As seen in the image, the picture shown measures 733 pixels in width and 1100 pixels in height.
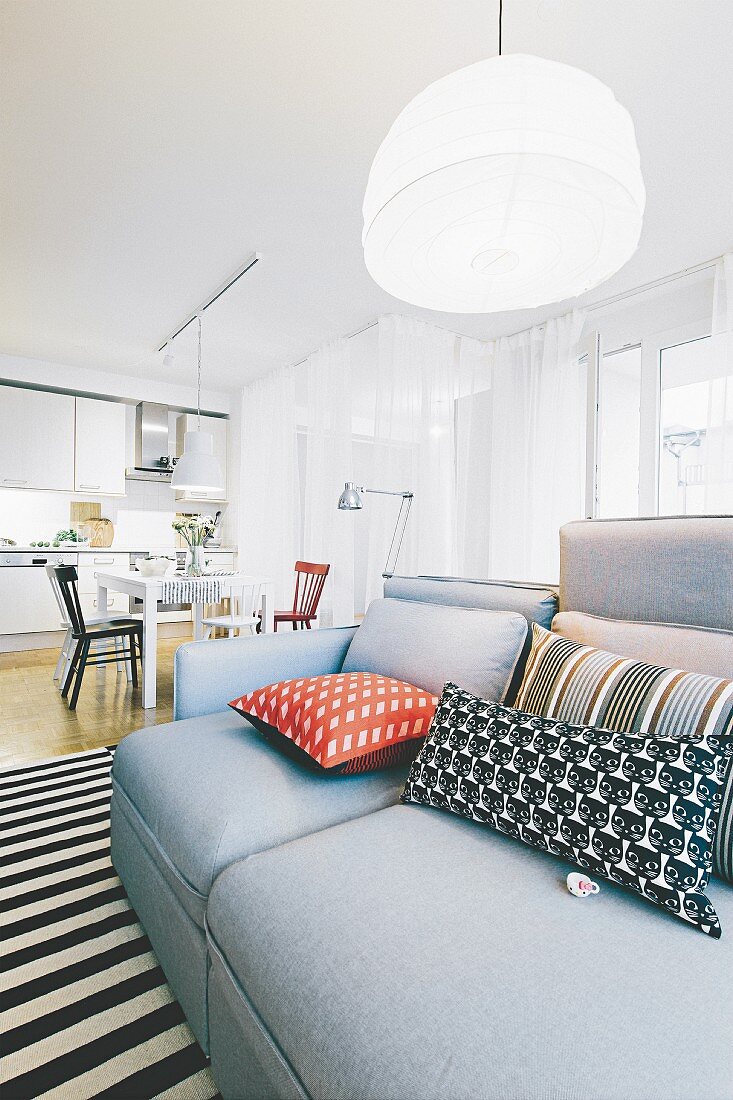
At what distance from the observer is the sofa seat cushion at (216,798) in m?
1.15

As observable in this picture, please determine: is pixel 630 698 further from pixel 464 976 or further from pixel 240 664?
pixel 240 664

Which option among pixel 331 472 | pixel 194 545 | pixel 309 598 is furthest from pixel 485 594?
pixel 331 472

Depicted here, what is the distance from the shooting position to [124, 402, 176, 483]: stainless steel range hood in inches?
245

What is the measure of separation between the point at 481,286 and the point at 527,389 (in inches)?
130

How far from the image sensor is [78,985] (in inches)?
52.9

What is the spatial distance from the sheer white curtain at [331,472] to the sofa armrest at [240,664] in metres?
2.83

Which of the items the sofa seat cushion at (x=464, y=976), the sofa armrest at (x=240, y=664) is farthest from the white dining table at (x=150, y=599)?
the sofa seat cushion at (x=464, y=976)

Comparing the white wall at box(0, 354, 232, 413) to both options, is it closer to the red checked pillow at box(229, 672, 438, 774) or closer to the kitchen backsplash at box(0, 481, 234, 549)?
the kitchen backsplash at box(0, 481, 234, 549)

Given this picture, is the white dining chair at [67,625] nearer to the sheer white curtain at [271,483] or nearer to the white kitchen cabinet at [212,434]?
the sheer white curtain at [271,483]

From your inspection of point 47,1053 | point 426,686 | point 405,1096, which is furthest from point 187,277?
point 405,1096

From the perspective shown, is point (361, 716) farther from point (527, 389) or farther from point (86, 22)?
point (527, 389)

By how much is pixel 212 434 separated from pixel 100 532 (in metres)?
1.66

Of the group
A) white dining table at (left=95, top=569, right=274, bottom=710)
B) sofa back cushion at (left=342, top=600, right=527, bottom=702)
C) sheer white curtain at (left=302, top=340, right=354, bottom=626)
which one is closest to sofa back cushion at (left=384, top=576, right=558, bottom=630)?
sofa back cushion at (left=342, top=600, right=527, bottom=702)

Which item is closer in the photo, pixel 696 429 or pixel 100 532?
pixel 696 429
